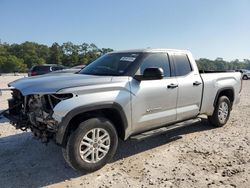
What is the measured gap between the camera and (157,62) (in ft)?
18.1

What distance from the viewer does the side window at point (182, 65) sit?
5.88 m

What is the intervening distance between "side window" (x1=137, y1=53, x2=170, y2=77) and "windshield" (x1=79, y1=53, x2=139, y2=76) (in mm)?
202

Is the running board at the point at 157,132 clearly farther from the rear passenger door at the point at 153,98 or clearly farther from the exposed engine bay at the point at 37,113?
the exposed engine bay at the point at 37,113

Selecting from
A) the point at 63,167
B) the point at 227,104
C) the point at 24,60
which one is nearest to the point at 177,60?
the point at 227,104

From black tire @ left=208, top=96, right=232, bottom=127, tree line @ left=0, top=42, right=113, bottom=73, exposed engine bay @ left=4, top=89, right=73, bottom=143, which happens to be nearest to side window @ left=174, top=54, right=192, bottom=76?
black tire @ left=208, top=96, right=232, bottom=127

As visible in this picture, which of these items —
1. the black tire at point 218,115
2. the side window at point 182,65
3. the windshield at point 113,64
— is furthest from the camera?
the black tire at point 218,115

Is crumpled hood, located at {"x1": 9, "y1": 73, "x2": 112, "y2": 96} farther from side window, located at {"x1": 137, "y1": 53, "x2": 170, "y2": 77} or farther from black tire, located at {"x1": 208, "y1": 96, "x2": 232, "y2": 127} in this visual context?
black tire, located at {"x1": 208, "y1": 96, "x2": 232, "y2": 127}

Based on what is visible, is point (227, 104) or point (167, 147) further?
point (227, 104)

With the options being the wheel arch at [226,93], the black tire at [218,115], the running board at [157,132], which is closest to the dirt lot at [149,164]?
the running board at [157,132]

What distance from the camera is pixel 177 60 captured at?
597 centimetres

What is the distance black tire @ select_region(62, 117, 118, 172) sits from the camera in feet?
13.9

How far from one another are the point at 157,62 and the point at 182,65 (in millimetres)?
758

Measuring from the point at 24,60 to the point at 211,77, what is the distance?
12494 cm

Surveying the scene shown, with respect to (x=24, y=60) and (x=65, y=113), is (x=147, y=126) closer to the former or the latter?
(x=65, y=113)
